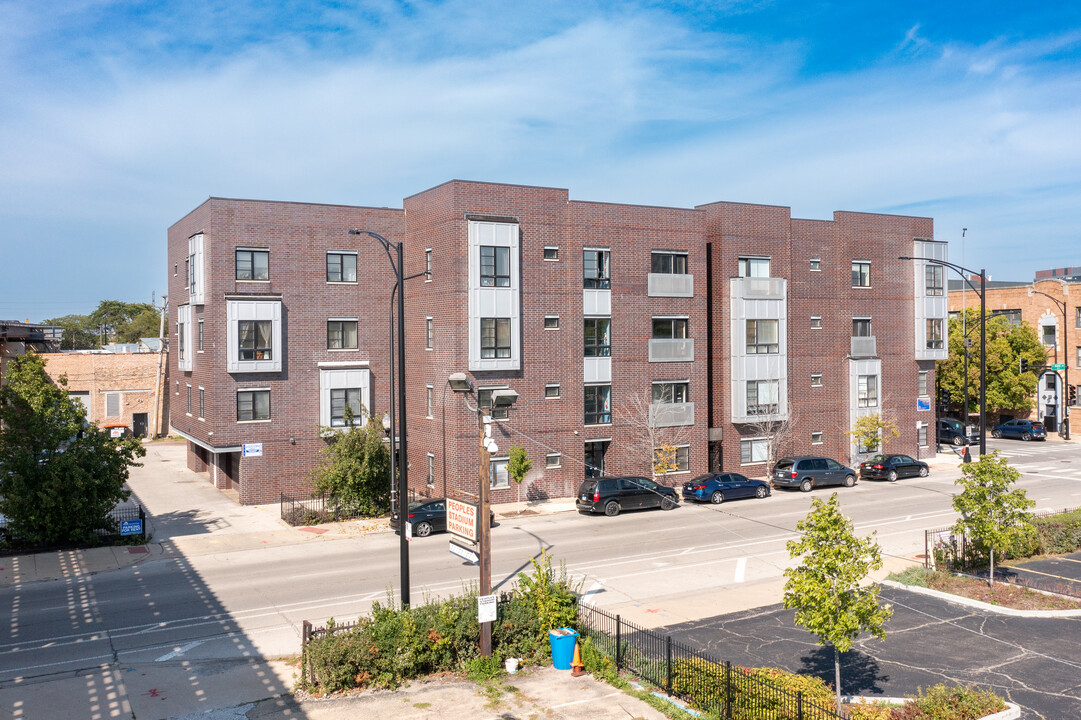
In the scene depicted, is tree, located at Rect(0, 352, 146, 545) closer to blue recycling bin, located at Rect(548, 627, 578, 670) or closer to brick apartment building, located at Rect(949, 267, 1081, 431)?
blue recycling bin, located at Rect(548, 627, 578, 670)

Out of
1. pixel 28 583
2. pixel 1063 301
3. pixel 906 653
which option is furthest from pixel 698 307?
pixel 1063 301

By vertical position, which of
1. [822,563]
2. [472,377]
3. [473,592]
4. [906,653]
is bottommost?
[906,653]

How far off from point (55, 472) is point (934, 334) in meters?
44.8

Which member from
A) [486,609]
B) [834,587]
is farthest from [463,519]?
[834,587]

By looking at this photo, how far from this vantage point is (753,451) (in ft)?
140

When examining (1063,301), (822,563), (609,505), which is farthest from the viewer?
(1063,301)

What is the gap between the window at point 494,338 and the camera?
1410 inches

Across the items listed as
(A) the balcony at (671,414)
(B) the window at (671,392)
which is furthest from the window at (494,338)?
(B) the window at (671,392)

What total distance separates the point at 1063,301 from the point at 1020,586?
50034 millimetres

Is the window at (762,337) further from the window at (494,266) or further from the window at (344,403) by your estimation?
the window at (344,403)

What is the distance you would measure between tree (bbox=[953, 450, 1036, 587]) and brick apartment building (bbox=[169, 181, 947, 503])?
1806cm

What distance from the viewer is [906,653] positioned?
17.9 metres

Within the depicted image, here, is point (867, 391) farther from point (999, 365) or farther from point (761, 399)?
point (999, 365)

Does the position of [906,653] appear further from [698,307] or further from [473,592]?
[698,307]
